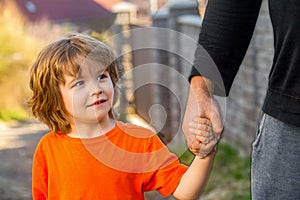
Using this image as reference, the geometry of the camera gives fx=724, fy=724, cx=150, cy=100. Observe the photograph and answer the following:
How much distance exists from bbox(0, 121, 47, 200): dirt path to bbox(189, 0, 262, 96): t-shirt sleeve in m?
3.88

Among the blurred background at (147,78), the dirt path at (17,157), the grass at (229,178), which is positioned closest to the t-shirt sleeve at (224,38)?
the blurred background at (147,78)

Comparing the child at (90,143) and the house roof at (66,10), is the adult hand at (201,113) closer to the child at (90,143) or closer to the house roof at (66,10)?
the child at (90,143)

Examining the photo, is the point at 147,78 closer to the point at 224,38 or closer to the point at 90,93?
the point at 90,93

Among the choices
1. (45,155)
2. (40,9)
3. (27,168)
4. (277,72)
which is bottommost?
(40,9)

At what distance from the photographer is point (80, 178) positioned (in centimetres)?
233

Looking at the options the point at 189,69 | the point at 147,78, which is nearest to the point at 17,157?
the point at 189,69

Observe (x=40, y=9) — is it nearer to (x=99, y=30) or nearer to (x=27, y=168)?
(x=99, y=30)

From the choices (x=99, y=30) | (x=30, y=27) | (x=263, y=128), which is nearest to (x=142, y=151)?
(x=263, y=128)

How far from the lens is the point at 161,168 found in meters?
2.34

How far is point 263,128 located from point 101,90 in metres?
0.53

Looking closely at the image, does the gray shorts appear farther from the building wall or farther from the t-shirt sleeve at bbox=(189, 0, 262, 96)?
the building wall

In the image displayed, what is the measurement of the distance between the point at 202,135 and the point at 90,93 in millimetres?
453

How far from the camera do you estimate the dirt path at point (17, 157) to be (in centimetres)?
599

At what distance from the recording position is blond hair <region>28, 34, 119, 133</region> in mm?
2383
